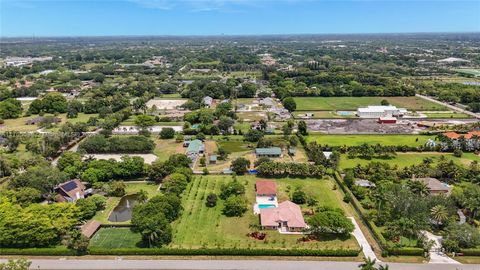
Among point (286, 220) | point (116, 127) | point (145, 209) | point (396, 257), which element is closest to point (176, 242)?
point (145, 209)

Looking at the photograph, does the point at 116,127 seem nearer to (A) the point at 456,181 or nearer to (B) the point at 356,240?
(B) the point at 356,240

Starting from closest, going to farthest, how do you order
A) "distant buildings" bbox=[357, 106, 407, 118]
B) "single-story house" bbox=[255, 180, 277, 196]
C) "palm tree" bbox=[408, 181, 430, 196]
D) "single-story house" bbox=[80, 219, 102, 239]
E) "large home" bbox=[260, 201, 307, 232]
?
"single-story house" bbox=[80, 219, 102, 239]
"large home" bbox=[260, 201, 307, 232]
"palm tree" bbox=[408, 181, 430, 196]
"single-story house" bbox=[255, 180, 277, 196]
"distant buildings" bbox=[357, 106, 407, 118]

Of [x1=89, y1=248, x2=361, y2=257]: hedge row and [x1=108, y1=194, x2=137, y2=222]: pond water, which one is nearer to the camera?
[x1=89, y1=248, x2=361, y2=257]: hedge row

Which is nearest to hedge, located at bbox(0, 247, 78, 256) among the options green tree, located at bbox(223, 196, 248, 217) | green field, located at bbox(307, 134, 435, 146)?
green tree, located at bbox(223, 196, 248, 217)

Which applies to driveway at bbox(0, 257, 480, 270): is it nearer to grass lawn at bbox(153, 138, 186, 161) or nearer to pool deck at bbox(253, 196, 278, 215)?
pool deck at bbox(253, 196, 278, 215)

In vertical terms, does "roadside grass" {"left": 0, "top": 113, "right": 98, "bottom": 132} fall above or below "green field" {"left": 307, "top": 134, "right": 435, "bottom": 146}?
above

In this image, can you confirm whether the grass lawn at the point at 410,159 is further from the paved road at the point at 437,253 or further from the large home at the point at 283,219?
the paved road at the point at 437,253
